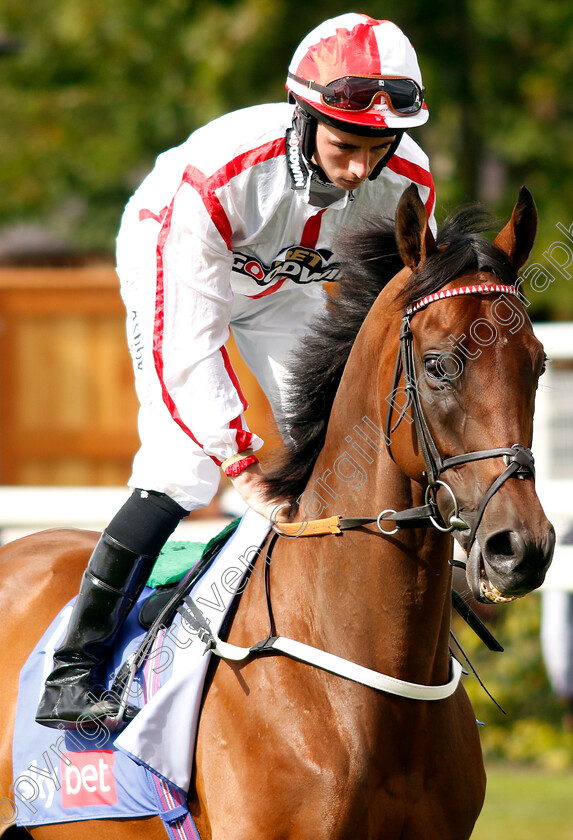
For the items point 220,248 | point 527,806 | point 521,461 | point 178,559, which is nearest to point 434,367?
point 521,461

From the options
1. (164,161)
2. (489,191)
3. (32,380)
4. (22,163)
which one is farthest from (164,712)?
(489,191)

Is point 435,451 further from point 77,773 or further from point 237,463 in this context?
point 77,773

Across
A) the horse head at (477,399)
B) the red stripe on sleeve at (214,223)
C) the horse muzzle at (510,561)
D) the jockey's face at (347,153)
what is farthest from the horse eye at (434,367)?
the jockey's face at (347,153)

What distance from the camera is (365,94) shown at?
2723mm

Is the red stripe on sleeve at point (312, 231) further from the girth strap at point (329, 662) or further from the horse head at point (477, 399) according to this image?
the girth strap at point (329, 662)

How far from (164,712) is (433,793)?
693mm

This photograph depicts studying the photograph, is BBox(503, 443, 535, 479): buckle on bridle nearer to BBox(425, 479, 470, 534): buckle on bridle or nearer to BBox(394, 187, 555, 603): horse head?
BBox(394, 187, 555, 603): horse head

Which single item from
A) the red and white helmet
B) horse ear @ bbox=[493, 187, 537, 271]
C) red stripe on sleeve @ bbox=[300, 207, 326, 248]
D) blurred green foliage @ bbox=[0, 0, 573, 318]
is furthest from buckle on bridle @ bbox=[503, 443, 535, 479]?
blurred green foliage @ bbox=[0, 0, 573, 318]

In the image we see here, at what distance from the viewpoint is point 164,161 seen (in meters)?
3.17

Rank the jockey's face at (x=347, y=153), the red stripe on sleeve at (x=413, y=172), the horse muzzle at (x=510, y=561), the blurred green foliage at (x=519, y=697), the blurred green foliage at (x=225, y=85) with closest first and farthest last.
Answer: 1. the horse muzzle at (x=510, y=561)
2. the jockey's face at (x=347, y=153)
3. the red stripe on sleeve at (x=413, y=172)
4. the blurred green foliage at (x=519, y=697)
5. the blurred green foliage at (x=225, y=85)

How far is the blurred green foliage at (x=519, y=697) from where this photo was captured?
21.3 feet

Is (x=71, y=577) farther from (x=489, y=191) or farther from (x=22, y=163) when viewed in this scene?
(x=489, y=191)

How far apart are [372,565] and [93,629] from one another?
0.88 meters

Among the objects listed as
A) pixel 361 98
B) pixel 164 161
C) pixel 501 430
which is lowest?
pixel 501 430
